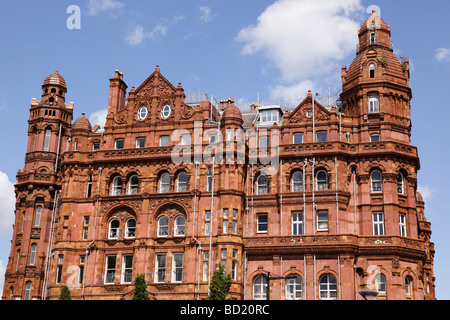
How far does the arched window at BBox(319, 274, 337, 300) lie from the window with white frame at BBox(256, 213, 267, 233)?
Answer: 7723 millimetres

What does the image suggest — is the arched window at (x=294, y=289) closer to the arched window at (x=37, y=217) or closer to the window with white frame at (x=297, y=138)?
the window with white frame at (x=297, y=138)

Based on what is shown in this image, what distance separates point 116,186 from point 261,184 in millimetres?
15105

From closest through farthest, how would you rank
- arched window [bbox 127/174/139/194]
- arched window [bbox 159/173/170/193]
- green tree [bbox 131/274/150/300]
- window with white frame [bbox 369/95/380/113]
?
green tree [bbox 131/274/150/300] < window with white frame [bbox 369/95/380/113] < arched window [bbox 159/173/170/193] < arched window [bbox 127/174/139/194]

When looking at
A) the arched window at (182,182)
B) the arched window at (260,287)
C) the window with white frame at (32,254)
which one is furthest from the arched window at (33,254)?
the arched window at (260,287)

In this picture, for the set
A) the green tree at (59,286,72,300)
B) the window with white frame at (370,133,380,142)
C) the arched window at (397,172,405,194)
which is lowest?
the green tree at (59,286,72,300)

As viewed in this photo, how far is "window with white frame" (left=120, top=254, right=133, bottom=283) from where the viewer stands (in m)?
61.3

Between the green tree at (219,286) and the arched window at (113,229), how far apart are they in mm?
13900

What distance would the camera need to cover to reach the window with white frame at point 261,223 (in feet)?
203

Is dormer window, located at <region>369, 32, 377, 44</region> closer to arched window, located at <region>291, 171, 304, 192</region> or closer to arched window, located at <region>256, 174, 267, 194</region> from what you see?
A: arched window, located at <region>291, 171, 304, 192</region>

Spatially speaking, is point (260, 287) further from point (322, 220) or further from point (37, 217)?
point (37, 217)

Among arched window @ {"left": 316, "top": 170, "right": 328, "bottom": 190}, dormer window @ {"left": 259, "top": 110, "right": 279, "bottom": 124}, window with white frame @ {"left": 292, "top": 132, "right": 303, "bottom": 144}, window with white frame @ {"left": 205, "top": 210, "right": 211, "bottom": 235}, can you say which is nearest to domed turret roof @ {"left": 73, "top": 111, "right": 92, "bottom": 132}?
window with white frame @ {"left": 205, "top": 210, "right": 211, "bottom": 235}

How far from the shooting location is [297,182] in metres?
62.6

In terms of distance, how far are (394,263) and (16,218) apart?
41.3 metres

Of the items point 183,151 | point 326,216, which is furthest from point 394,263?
point 183,151
